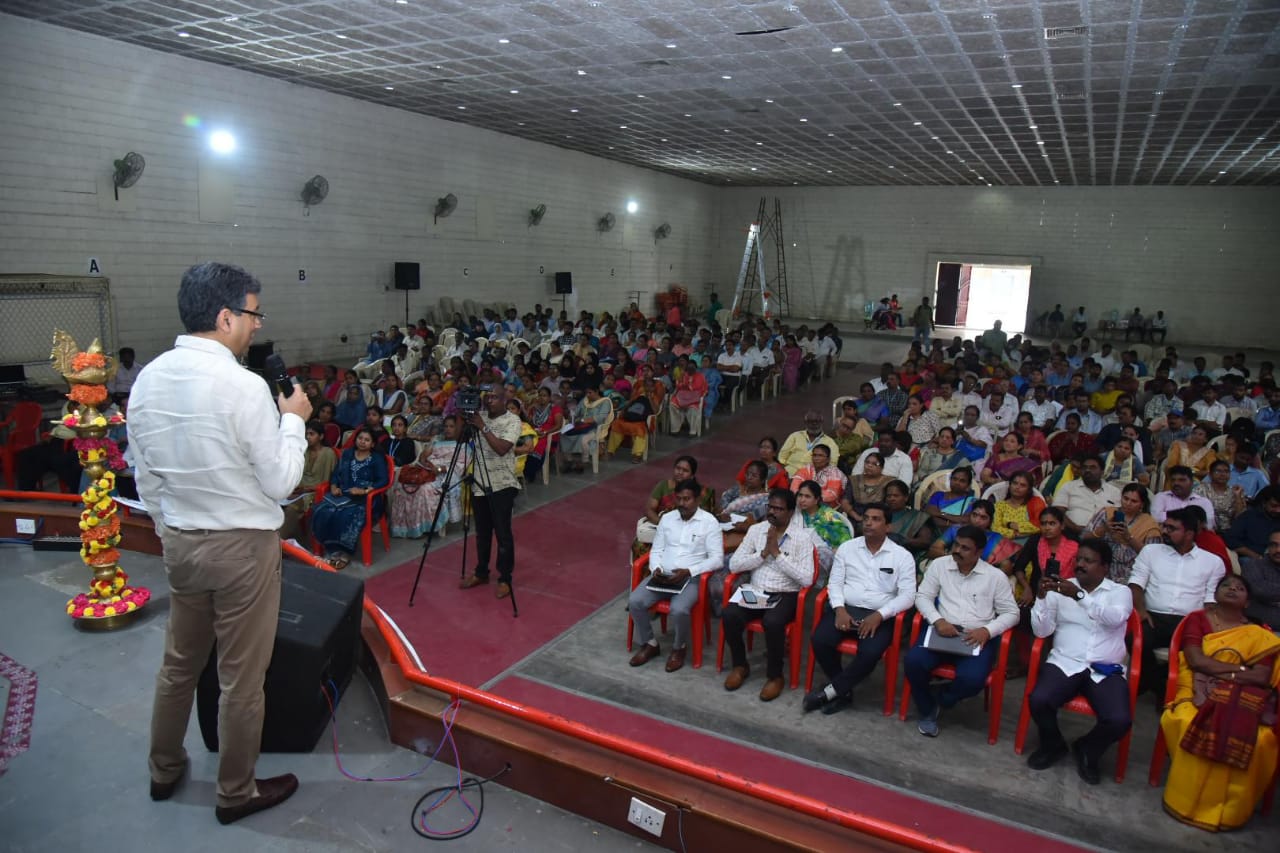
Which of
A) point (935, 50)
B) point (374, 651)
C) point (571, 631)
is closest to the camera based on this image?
point (374, 651)

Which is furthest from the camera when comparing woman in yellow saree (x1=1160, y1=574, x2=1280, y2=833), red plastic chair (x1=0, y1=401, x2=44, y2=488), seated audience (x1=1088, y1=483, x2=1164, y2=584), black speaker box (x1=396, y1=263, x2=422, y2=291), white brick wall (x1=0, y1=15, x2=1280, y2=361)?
black speaker box (x1=396, y1=263, x2=422, y2=291)

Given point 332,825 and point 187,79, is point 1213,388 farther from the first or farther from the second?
point 187,79

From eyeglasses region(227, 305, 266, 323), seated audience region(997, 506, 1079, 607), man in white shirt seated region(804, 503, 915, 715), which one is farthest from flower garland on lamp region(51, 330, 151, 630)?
seated audience region(997, 506, 1079, 607)

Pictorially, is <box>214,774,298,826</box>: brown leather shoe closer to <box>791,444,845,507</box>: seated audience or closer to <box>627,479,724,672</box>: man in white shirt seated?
<box>627,479,724,672</box>: man in white shirt seated

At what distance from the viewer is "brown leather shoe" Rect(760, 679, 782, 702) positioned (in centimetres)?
414

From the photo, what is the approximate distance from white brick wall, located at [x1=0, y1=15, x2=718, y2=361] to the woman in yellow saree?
36.1 feet

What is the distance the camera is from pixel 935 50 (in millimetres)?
8648

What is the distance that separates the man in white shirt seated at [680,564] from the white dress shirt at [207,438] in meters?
2.60

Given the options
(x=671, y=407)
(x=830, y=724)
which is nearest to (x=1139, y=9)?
(x=671, y=407)

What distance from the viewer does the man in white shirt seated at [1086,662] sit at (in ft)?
11.7

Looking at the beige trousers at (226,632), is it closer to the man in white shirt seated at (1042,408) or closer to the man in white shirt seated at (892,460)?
the man in white shirt seated at (892,460)

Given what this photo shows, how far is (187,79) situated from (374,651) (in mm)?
10409

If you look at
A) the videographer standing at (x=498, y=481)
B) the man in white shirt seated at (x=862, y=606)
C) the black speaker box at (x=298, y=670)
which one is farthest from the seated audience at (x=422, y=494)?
the black speaker box at (x=298, y=670)

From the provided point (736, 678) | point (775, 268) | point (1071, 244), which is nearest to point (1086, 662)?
point (736, 678)
